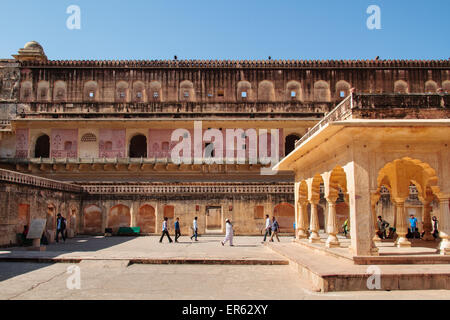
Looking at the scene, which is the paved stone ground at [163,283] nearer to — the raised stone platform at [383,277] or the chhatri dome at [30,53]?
the raised stone platform at [383,277]

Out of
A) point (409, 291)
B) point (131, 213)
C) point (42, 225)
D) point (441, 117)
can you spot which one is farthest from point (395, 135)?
point (131, 213)

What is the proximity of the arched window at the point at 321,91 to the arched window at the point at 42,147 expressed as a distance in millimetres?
19064

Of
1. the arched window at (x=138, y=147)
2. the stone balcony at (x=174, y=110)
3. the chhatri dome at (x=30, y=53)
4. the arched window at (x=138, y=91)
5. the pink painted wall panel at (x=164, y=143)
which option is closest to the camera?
the pink painted wall panel at (x=164, y=143)

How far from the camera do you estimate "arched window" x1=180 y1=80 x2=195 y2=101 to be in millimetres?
28578

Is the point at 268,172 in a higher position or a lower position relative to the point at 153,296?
higher

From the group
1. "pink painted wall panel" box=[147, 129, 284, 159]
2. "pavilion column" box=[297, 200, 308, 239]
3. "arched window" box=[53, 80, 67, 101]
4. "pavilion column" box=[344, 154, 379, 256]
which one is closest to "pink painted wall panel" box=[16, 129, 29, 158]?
"arched window" box=[53, 80, 67, 101]

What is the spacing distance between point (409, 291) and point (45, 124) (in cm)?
2586

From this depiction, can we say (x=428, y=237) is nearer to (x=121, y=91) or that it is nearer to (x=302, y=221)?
(x=302, y=221)

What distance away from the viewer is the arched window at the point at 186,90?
93.8 feet

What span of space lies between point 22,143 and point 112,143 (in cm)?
598

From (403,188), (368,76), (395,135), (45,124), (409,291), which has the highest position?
(368,76)

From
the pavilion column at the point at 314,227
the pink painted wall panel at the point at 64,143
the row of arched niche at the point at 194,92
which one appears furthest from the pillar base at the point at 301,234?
the pink painted wall panel at the point at 64,143

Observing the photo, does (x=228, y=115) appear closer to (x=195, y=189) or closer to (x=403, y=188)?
(x=195, y=189)
